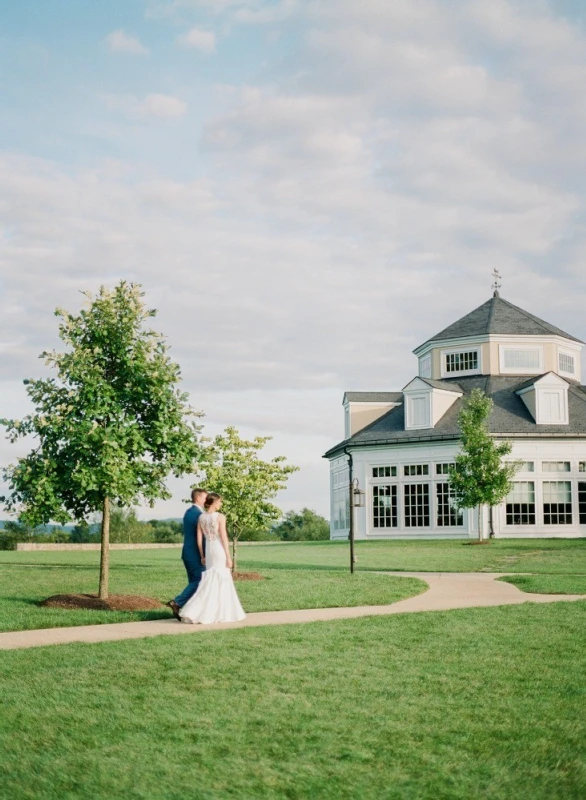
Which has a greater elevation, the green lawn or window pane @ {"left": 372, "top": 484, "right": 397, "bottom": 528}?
window pane @ {"left": 372, "top": 484, "right": 397, "bottom": 528}

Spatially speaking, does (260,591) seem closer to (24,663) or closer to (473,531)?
(24,663)

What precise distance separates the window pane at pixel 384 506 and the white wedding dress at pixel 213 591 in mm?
34503

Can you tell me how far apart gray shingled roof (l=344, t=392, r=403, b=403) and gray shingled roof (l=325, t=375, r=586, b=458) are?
0.76 meters

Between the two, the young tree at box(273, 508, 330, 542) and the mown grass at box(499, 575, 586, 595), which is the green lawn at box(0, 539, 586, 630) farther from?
the young tree at box(273, 508, 330, 542)

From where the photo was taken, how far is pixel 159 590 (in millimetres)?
16844

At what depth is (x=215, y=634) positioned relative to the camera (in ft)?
34.6

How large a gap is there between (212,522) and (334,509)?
134ft

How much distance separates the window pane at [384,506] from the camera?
4606 centimetres

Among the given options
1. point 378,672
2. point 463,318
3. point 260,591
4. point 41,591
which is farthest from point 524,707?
point 463,318

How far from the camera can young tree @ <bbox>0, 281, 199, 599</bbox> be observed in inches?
567

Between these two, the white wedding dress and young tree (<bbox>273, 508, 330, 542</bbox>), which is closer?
the white wedding dress

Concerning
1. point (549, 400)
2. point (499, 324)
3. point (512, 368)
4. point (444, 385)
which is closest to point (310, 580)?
point (549, 400)

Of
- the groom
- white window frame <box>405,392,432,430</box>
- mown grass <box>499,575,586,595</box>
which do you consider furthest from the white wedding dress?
white window frame <box>405,392,432,430</box>

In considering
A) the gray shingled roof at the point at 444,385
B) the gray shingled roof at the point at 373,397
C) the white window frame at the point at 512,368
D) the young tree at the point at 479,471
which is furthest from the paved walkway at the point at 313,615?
the white window frame at the point at 512,368
